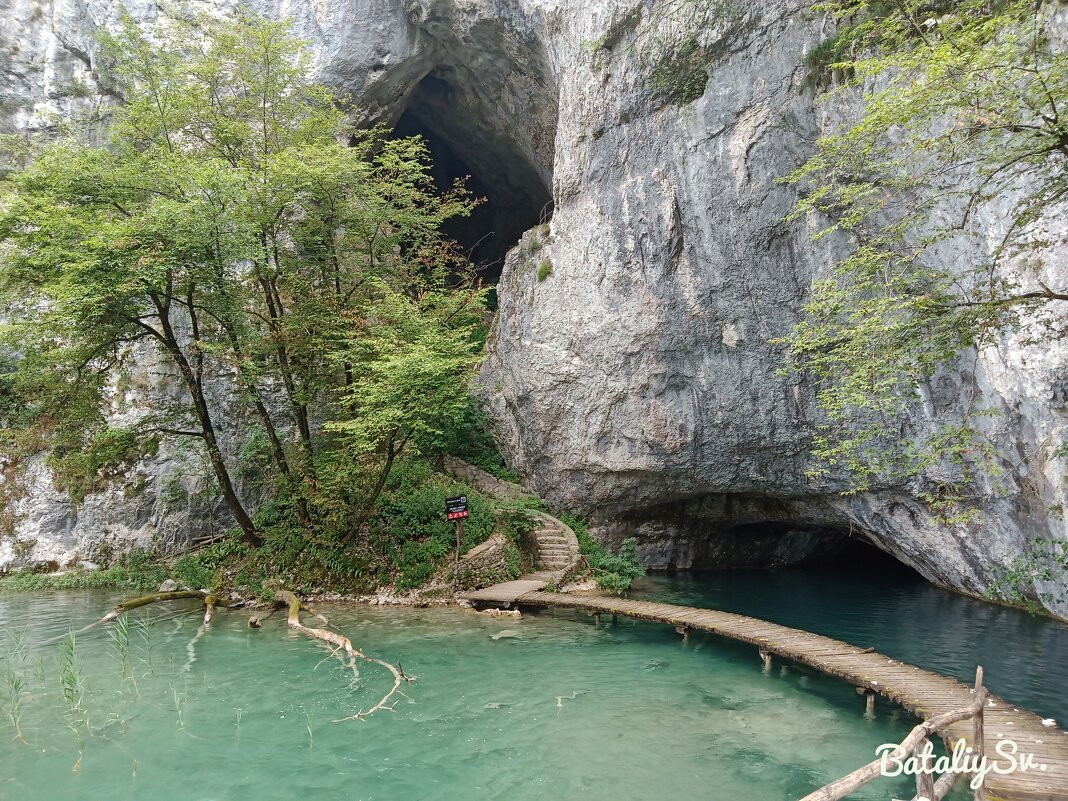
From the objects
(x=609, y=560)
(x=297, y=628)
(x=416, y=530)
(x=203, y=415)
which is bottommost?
(x=297, y=628)

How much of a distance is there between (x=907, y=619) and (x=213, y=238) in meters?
16.2

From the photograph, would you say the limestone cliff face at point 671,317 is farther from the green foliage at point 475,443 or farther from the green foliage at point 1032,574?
the green foliage at point 475,443

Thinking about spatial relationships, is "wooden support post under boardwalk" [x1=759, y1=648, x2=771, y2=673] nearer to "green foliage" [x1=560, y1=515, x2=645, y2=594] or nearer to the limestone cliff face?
the limestone cliff face

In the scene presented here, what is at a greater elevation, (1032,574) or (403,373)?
(403,373)

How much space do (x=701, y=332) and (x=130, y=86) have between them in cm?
1463

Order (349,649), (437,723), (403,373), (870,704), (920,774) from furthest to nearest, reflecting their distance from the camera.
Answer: (403,373)
(349,649)
(870,704)
(437,723)
(920,774)

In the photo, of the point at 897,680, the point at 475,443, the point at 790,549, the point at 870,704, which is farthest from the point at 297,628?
the point at 790,549

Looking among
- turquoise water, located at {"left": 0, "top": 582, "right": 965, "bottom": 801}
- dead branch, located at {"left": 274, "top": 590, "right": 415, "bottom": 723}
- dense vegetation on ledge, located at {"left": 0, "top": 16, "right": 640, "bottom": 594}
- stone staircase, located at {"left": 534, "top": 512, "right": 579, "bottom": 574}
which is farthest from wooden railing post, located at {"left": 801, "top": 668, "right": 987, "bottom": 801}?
stone staircase, located at {"left": 534, "top": 512, "right": 579, "bottom": 574}

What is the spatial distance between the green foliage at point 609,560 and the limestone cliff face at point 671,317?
1.82ft

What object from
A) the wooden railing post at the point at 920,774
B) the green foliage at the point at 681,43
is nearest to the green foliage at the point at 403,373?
the green foliage at the point at 681,43

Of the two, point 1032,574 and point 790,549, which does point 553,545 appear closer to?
point 1032,574

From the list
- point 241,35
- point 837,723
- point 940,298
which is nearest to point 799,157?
point 940,298

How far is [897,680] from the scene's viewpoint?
7.99 meters

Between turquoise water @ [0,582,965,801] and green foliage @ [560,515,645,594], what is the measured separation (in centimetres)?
345
